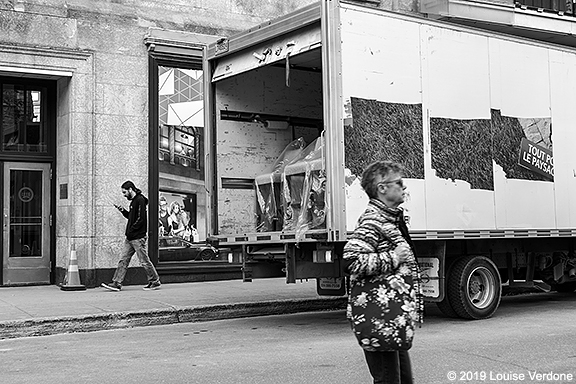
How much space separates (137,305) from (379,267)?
7.35 meters

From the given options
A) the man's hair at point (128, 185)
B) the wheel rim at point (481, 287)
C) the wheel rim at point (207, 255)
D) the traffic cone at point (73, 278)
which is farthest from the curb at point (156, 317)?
the wheel rim at point (207, 255)

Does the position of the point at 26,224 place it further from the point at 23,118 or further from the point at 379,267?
the point at 379,267

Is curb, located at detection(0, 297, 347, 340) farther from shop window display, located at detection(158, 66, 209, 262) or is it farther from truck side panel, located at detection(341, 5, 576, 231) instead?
shop window display, located at detection(158, 66, 209, 262)

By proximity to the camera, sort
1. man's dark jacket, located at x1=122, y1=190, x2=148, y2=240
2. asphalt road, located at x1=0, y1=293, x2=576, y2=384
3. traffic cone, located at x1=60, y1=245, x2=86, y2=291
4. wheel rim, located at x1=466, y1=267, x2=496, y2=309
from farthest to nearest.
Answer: traffic cone, located at x1=60, y1=245, x2=86, y2=291 < man's dark jacket, located at x1=122, y1=190, x2=148, y2=240 < wheel rim, located at x1=466, y1=267, x2=496, y2=309 < asphalt road, located at x1=0, y1=293, x2=576, y2=384

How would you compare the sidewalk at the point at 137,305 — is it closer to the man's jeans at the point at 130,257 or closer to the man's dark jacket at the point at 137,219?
the man's jeans at the point at 130,257

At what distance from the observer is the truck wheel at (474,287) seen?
9859 mm

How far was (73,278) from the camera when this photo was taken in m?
13.5

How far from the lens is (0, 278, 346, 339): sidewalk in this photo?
985 centimetres

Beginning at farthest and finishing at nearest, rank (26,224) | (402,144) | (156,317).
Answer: (26,224) < (156,317) < (402,144)

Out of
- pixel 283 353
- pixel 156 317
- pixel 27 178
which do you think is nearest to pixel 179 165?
pixel 27 178

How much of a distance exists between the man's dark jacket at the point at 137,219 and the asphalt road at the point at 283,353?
3.22 metres

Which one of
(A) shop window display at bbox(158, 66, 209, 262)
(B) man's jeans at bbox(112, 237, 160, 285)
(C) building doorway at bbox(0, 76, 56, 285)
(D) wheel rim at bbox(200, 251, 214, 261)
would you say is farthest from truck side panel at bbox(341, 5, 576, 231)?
(C) building doorway at bbox(0, 76, 56, 285)

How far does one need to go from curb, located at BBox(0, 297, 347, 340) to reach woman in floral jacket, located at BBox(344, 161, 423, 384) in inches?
248

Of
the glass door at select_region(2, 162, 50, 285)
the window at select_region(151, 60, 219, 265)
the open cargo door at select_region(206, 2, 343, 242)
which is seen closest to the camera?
the open cargo door at select_region(206, 2, 343, 242)
